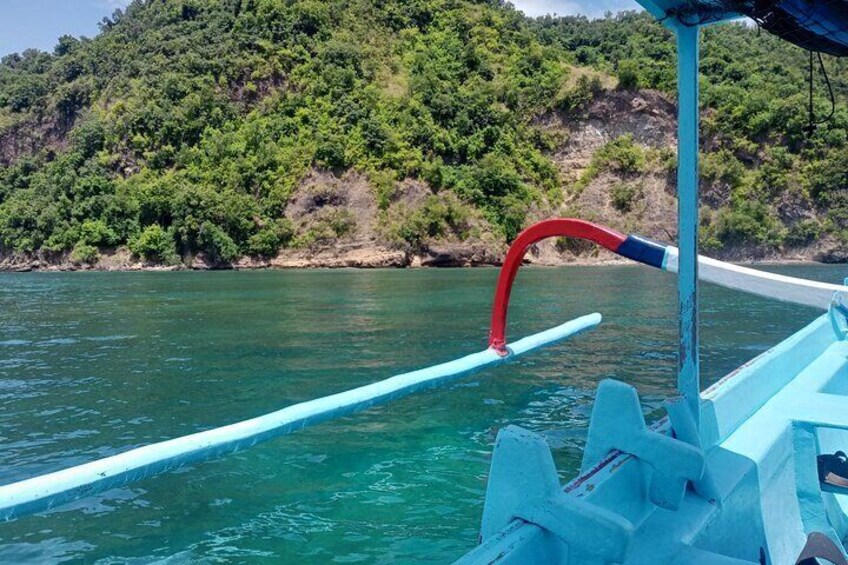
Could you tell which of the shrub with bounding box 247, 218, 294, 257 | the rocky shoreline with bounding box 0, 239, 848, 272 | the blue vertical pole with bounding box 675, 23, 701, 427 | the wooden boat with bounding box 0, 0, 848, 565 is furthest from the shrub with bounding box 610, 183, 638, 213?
the blue vertical pole with bounding box 675, 23, 701, 427

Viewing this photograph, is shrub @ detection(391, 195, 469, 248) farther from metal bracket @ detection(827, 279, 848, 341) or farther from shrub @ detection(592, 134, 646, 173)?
metal bracket @ detection(827, 279, 848, 341)

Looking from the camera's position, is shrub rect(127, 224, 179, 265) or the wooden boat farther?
shrub rect(127, 224, 179, 265)

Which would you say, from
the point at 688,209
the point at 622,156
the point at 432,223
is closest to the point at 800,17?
the point at 688,209

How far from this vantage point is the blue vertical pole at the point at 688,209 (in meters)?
3.04

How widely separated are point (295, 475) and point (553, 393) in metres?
4.89

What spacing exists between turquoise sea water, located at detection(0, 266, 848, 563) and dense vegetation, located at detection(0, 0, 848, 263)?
39559mm

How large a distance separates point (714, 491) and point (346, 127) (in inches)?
2647

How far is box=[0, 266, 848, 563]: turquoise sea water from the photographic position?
5395 mm

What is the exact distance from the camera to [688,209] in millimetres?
3070

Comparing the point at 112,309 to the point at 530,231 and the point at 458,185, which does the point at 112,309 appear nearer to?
the point at 530,231

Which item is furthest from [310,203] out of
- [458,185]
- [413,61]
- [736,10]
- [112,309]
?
[736,10]

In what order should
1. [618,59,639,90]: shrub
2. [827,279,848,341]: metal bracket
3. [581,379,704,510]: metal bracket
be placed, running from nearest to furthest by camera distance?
[581,379,704,510]: metal bracket → [827,279,848,341]: metal bracket → [618,59,639,90]: shrub

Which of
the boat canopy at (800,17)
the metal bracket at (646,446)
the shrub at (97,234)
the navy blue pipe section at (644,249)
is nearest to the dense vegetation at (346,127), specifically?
the shrub at (97,234)

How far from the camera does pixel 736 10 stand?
2.74 metres
